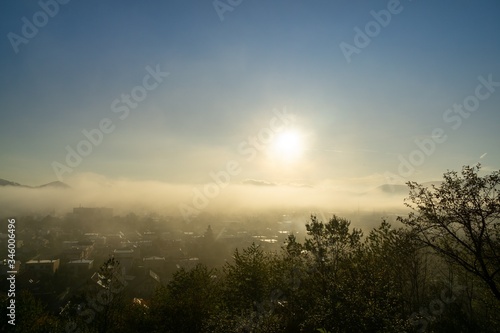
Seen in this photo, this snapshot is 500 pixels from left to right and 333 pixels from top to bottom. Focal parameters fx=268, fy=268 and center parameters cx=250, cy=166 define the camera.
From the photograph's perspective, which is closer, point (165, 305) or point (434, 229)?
point (434, 229)

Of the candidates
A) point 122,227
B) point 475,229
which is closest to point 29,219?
point 122,227

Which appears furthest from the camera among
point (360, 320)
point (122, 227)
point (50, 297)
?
point (122, 227)

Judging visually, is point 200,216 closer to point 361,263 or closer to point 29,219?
point 29,219

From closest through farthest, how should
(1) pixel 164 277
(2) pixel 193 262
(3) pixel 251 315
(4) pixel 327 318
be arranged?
(4) pixel 327 318, (3) pixel 251 315, (1) pixel 164 277, (2) pixel 193 262

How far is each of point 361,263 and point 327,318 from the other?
850 centimetres

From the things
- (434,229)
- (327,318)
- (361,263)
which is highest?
(434,229)

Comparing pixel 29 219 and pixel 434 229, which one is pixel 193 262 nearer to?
pixel 434 229

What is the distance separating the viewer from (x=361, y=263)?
22.2m

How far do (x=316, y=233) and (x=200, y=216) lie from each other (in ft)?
575

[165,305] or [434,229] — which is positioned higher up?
[434,229]

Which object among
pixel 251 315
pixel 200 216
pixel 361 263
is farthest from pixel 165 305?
pixel 200 216

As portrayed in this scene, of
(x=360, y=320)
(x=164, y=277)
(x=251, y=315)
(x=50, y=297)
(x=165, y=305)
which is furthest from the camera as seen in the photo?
(x=164, y=277)

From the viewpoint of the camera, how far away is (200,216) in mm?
191375

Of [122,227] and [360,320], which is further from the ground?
[360,320]
